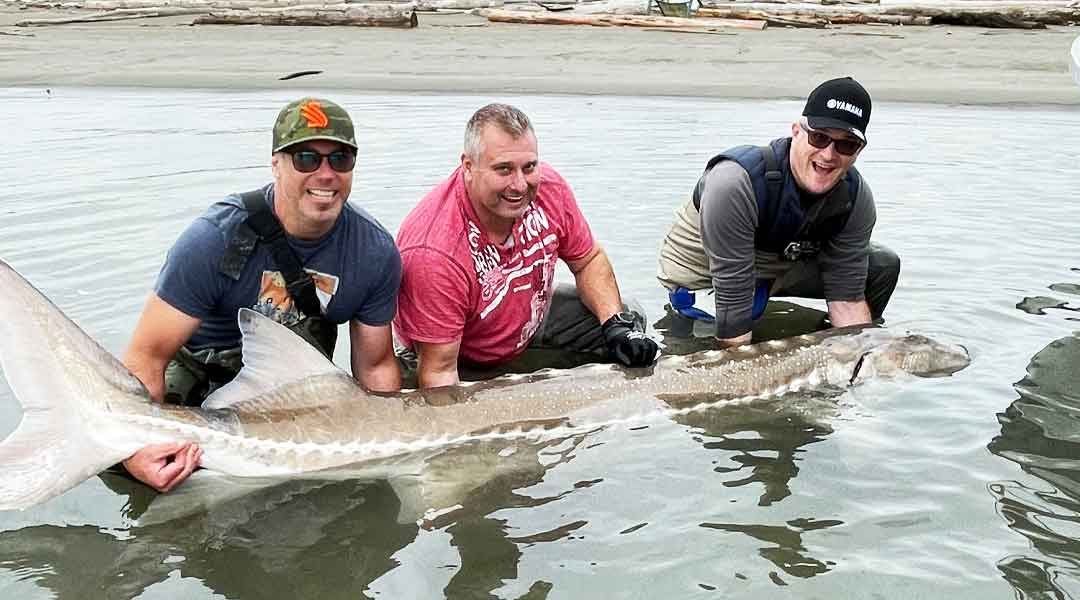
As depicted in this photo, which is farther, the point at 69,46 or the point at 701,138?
the point at 69,46

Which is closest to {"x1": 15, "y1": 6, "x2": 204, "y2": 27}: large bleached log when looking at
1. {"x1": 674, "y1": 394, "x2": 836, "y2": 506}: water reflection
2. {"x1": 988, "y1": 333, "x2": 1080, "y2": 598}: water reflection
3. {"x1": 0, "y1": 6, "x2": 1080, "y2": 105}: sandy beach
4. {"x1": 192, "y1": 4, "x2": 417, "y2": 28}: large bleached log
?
{"x1": 0, "y1": 6, "x2": 1080, "y2": 105}: sandy beach

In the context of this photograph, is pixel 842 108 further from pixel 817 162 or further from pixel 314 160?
pixel 314 160

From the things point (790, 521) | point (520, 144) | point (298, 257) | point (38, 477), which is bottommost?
point (790, 521)

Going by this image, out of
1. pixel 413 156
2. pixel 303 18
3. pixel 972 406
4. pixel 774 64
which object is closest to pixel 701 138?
pixel 413 156

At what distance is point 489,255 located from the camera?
4309mm

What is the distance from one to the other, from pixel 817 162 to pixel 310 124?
215 centimetres

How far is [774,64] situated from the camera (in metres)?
14.8

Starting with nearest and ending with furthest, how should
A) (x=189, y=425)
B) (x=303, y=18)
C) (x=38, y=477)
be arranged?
(x=38, y=477), (x=189, y=425), (x=303, y=18)

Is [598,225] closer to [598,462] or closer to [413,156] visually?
[413,156]

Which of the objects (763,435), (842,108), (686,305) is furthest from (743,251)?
(686,305)

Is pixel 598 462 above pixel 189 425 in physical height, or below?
below

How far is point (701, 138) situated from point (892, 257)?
16.8 feet

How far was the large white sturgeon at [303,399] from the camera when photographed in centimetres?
316

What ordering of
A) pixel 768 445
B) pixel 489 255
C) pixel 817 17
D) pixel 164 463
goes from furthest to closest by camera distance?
pixel 817 17, pixel 489 255, pixel 768 445, pixel 164 463
